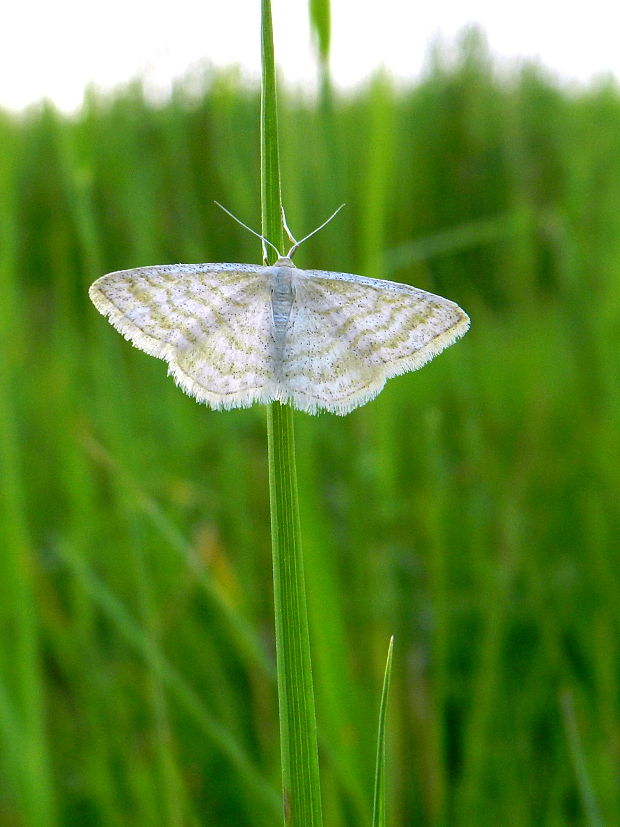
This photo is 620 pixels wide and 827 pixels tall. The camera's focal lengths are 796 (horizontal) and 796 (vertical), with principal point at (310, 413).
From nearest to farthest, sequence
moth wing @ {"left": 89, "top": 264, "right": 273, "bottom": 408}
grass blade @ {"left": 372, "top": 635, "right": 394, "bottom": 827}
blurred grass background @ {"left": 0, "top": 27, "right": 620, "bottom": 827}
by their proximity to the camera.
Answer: grass blade @ {"left": 372, "top": 635, "right": 394, "bottom": 827}, moth wing @ {"left": 89, "top": 264, "right": 273, "bottom": 408}, blurred grass background @ {"left": 0, "top": 27, "right": 620, "bottom": 827}

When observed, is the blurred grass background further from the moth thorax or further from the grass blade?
the grass blade

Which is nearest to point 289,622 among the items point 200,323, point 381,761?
point 381,761

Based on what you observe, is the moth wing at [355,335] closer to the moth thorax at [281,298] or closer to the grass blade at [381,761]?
the moth thorax at [281,298]

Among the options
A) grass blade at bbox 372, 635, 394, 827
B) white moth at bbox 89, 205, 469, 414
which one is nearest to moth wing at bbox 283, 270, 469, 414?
white moth at bbox 89, 205, 469, 414

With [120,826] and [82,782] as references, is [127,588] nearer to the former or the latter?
[82,782]

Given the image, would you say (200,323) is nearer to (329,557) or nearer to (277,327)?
(277,327)
